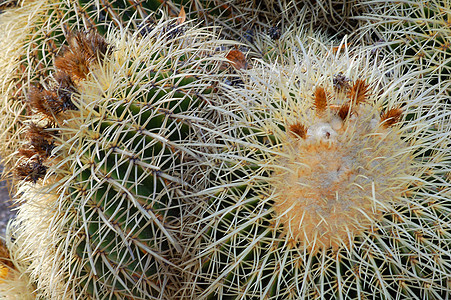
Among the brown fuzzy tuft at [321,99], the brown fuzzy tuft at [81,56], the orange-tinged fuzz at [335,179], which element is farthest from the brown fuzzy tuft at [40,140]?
the brown fuzzy tuft at [321,99]

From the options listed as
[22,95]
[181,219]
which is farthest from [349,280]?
[22,95]

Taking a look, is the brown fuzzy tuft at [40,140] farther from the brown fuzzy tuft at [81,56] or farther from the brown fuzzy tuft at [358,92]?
the brown fuzzy tuft at [358,92]

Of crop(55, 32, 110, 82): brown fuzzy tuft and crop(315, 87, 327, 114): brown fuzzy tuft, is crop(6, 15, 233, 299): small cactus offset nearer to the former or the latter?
crop(55, 32, 110, 82): brown fuzzy tuft

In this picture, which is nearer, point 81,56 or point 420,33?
point 81,56

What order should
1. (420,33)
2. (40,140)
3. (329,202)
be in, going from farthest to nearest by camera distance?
(420,33)
(40,140)
(329,202)

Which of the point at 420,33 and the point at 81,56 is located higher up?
the point at 81,56

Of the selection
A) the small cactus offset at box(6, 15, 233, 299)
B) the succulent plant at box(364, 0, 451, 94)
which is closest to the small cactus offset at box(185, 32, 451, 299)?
the small cactus offset at box(6, 15, 233, 299)

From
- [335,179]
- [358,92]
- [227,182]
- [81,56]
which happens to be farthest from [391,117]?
[81,56]

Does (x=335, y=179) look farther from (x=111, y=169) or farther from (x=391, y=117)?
(x=111, y=169)
